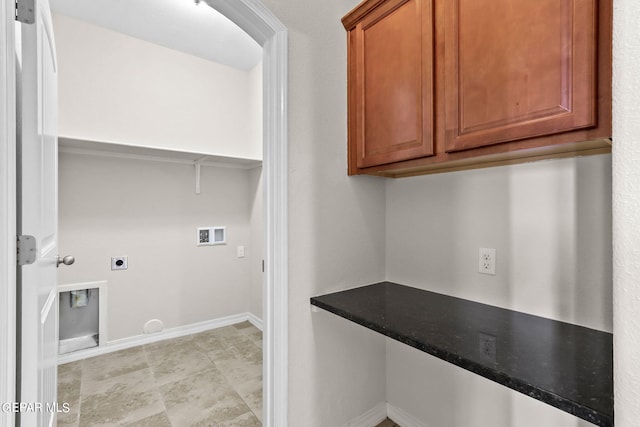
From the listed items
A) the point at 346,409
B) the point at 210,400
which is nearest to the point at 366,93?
the point at 346,409

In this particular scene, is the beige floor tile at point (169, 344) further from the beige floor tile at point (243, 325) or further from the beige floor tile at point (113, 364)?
the beige floor tile at point (243, 325)

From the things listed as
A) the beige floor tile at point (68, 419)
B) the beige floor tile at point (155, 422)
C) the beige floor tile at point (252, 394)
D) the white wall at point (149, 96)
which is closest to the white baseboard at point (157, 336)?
the beige floor tile at point (68, 419)

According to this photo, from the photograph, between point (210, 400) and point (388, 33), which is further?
point (210, 400)

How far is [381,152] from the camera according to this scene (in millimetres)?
1399

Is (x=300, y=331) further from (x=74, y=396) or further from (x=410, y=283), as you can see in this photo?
(x=74, y=396)

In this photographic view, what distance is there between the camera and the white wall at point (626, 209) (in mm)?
487

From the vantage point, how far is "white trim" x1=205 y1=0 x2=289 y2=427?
1.29 meters

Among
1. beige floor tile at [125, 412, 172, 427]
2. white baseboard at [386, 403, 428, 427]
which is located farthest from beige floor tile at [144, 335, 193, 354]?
white baseboard at [386, 403, 428, 427]

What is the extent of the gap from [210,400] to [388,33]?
2348 millimetres

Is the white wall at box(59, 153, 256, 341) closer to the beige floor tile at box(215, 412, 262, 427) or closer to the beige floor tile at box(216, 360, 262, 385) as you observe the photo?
the beige floor tile at box(216, 360, 262, 385)

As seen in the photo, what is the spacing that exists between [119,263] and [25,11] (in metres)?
2.23

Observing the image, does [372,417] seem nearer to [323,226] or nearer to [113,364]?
[323,226]
